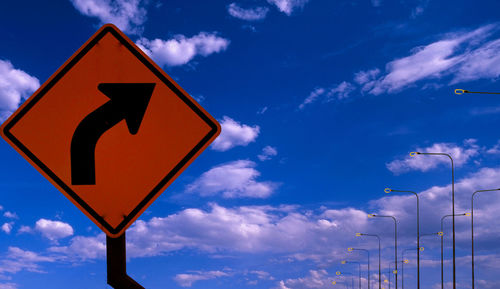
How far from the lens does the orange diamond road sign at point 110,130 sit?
305 centimetres

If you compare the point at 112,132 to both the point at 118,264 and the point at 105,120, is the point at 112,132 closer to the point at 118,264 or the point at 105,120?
the point at 105,120

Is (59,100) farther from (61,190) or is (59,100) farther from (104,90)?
(61,190)

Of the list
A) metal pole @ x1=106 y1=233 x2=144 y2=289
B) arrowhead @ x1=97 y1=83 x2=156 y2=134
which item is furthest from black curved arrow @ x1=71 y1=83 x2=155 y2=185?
metal pole @ x1=106 y1=233 x2=144 y2=289

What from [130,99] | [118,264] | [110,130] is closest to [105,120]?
[110,130]

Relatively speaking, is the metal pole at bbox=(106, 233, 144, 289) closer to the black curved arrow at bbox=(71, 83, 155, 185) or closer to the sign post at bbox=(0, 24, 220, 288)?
the sign post at bbox=(0, 24, 220, 288)

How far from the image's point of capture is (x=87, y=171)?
10.1ft

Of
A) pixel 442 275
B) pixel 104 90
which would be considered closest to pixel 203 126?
pixel 104 90

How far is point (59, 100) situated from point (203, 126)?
2.49 feet

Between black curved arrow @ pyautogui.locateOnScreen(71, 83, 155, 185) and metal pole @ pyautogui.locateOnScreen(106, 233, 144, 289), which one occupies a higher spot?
black curved arrow @ pyautogui.locateOnScreen(71, 83, 155, 185)

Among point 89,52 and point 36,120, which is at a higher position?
point 89,52

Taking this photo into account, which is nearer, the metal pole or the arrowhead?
the metal pole

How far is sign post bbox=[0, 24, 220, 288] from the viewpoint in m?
3.05

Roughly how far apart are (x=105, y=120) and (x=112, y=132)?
0.26 ft

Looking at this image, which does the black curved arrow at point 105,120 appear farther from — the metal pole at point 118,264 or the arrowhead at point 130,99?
the metal pole at point 118,264
